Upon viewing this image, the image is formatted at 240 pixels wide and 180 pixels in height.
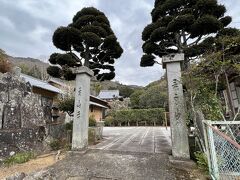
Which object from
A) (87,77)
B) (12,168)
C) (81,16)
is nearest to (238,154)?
(87,77)

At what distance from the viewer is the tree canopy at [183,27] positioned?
642 cm

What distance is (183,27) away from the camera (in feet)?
22.0

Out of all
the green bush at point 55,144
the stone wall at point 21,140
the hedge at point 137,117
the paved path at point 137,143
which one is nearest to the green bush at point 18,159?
the stone wall at point 21,140

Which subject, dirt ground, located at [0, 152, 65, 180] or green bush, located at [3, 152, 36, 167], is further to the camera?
green bush, located at [3, 152, 36, 167]

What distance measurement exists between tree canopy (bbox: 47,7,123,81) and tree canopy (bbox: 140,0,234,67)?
167cm

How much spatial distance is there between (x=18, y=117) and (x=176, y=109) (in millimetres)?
5895

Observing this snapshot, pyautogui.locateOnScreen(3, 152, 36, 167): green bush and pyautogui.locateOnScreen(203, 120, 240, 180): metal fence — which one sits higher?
pyautogui.locateOnScreen(203, 120, 240, 180): metal fence

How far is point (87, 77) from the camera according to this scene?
632 cm

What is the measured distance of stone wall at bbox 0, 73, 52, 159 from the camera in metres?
5.75

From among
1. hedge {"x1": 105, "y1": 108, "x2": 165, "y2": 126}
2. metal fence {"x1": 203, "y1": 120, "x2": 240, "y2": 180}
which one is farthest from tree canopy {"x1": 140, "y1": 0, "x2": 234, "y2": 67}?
hedge {"x1": 105, "y1": 108, "x2": 165, "y2": 126}

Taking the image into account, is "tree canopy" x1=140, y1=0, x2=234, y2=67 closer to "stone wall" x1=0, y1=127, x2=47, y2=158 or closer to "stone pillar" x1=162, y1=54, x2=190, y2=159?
"stone pillar" x1=162, y1=54, x2=190, y2=159

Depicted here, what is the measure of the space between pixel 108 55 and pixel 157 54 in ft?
7.64

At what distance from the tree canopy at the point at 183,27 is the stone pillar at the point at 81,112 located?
271cm

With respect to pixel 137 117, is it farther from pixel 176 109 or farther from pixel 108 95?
pixel 176 109
